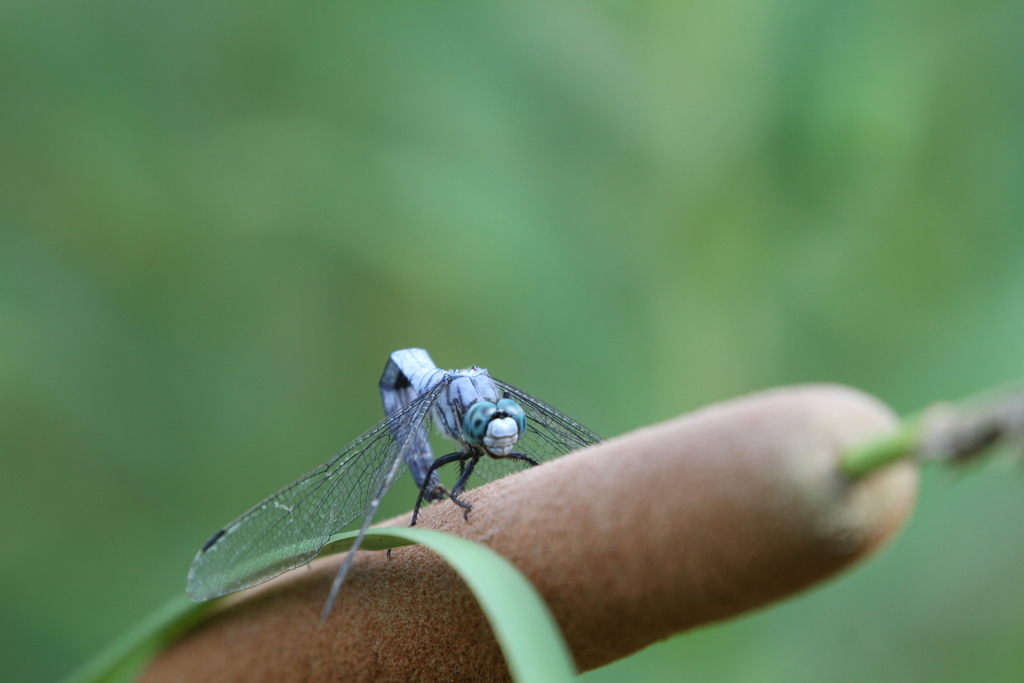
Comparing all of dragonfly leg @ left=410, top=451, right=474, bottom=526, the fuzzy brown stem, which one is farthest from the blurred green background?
the fuzzy brown stem

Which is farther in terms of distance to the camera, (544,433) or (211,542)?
(544,433)

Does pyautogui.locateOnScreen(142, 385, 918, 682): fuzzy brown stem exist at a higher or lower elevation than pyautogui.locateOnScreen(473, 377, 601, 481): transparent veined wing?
lower

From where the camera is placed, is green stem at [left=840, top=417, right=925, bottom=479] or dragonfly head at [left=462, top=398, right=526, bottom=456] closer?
green stem at [left=840, top=417, right=925, bottom=479]

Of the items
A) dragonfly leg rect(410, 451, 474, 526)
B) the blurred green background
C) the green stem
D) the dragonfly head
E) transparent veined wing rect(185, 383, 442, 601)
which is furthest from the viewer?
the blurred green background

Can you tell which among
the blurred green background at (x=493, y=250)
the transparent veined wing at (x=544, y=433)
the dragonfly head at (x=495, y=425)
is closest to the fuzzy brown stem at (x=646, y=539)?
the dragonfly head at (x=495, y=425)

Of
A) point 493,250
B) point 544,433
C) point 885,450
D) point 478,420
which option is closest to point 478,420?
point 478,420

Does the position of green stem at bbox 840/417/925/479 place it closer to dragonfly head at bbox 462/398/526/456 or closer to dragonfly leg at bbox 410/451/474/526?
dragonfly head at bbox 462/398/526/456

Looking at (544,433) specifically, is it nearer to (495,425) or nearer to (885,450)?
(495,425)

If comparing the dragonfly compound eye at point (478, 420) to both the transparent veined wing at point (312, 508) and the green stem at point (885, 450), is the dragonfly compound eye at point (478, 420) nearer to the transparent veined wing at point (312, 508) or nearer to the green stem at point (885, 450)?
the transparent veined wing at point (312, 508)
